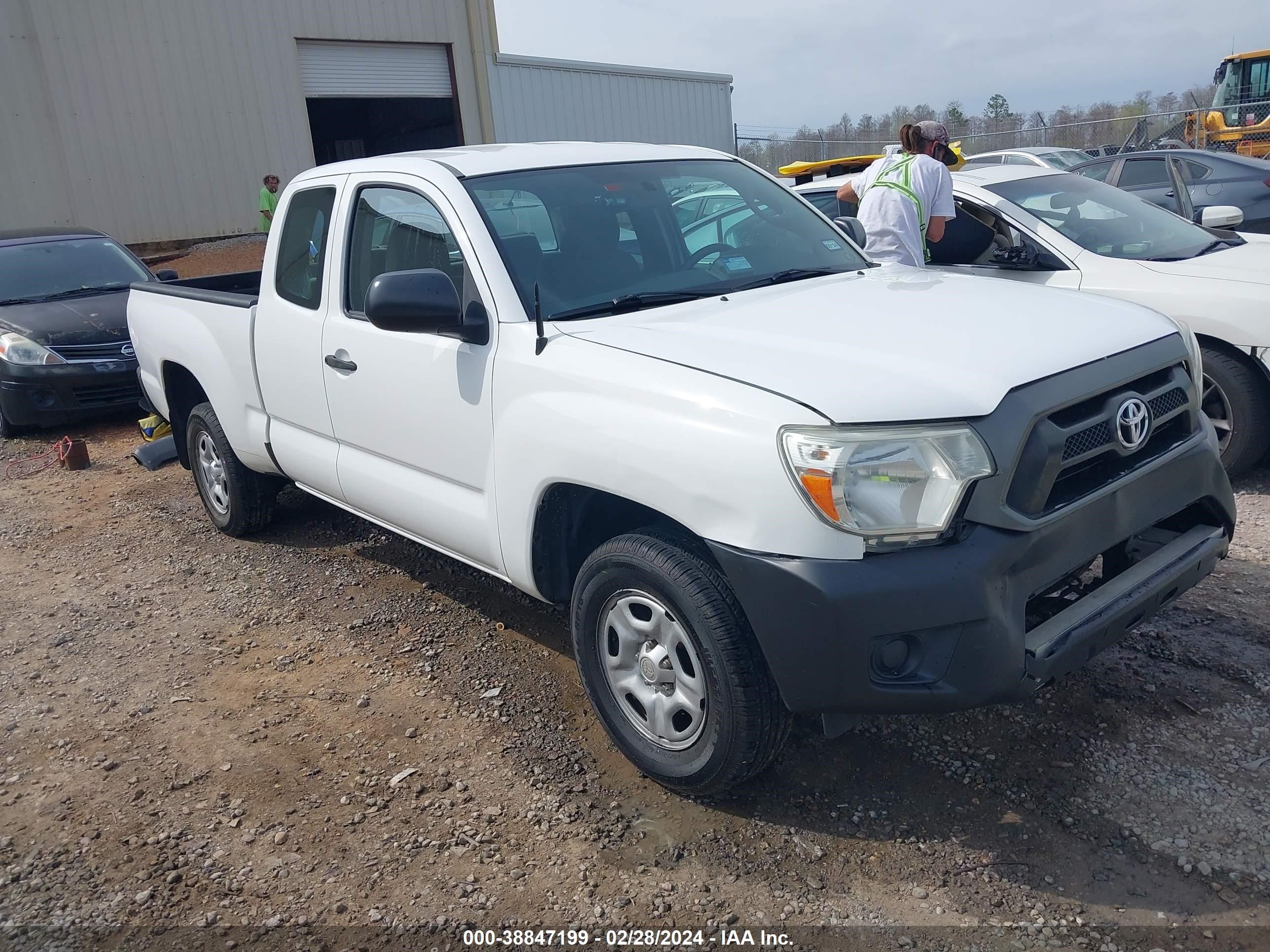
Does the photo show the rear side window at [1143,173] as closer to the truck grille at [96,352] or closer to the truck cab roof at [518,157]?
the truck cab roof at [518,157]

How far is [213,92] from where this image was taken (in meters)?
17.1

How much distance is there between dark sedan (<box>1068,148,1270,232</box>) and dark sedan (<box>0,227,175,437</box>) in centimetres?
932

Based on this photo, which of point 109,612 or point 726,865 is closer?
point 726,865

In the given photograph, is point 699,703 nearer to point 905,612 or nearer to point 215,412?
point 905,612

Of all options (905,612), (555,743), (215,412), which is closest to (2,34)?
(215,412)

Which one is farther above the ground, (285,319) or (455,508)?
(285,319)

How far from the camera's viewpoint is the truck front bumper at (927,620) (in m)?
2.43

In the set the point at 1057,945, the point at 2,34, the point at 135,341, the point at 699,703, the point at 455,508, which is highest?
the point at 2,34

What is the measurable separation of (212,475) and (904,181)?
4135 mm

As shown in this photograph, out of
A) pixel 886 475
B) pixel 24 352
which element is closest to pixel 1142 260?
pixel 886 475

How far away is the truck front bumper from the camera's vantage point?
95.6 inches

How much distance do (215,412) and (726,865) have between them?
3.67 metres

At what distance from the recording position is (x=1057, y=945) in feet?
7.84

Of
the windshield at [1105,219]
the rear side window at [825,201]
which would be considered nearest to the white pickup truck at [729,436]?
the windshield at [1105,219]
